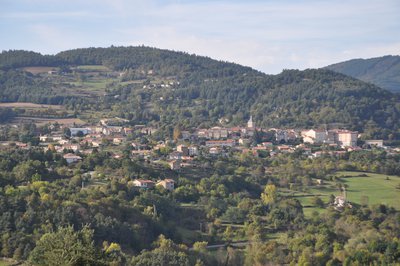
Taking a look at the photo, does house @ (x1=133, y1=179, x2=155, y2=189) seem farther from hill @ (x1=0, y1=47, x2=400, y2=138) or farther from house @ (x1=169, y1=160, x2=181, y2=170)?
hill @ (x1=0, y1=47, x2=400, y2=138)

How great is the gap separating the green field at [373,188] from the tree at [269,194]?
4423 millimetres

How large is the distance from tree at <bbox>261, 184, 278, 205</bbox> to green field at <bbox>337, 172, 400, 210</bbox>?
4423 mm

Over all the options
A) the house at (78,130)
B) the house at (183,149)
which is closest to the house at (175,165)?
the house at (183,149)

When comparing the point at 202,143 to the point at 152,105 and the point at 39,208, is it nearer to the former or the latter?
the point at 152,105

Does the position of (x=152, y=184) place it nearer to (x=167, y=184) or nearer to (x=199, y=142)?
(x=167, y=184)

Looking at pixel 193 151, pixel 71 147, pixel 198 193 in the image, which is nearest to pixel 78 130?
pixel 71 147

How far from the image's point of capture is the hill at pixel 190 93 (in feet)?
273

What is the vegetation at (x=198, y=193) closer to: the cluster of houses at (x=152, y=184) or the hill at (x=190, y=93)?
the hill at (x=190, y=93)

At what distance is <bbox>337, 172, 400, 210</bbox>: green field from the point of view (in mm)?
43719

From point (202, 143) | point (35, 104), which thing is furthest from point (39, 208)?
point (35, 104)

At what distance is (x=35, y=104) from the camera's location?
83812 millimetres

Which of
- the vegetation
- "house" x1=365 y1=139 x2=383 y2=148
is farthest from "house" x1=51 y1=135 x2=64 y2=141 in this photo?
"house" x1=365 y1=139 x2=383 y2=148

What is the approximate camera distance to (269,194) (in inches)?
1720

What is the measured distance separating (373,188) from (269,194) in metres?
7.69
